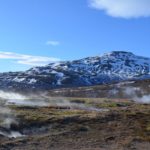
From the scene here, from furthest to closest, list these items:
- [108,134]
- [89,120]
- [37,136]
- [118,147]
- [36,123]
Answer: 1. [89,120]
2. [36,123]
3. [108,134]
4. [37,136]
5. [118,147]

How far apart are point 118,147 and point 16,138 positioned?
43.1 feet

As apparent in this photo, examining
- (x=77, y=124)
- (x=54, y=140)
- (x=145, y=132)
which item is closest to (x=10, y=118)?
(x=77, y=124)

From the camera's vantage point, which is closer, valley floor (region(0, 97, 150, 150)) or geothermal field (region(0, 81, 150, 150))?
valley floor (region(0, 97, 150, 150))

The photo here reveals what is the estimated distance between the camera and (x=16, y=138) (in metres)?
57.6

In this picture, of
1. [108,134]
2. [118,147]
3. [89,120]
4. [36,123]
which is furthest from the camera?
[89,120]

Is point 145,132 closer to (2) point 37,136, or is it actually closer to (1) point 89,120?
(1) point 89,120

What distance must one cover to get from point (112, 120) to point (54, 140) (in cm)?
1964

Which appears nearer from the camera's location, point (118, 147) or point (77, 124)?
point (118, 147)

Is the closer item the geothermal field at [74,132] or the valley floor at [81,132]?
the valley floor at [81,132]

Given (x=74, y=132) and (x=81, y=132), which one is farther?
(x=81, y=132)

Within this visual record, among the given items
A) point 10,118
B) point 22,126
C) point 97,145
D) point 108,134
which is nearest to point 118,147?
point 97,145

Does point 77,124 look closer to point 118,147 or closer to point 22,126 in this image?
point 22,126

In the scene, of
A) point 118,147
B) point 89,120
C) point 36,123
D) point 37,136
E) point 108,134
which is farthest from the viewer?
point 89,120

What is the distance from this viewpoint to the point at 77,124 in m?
69.6
